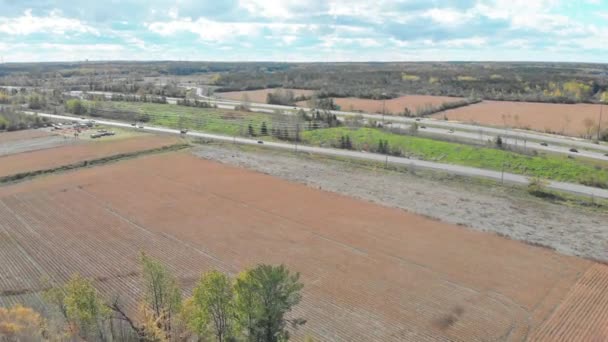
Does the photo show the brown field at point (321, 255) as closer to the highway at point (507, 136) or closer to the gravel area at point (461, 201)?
the gravel area at point (461, 201)

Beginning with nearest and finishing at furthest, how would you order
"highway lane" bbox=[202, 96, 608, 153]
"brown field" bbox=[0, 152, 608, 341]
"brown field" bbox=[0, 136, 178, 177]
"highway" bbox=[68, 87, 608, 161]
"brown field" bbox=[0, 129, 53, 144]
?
"brown field" bbox=[0, 152, 608, 341]
"brown field" bbox=[0, 136, 178, 177]
"highway" bbox=[68, 87, 608, 161]
"highway lane" bbox=[202, 96, 608, 153]
"brown field" bbox=[0, 129, 53, 144]

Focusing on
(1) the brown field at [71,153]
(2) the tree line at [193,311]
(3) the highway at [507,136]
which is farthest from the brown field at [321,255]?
(3) the highway at [507,136]

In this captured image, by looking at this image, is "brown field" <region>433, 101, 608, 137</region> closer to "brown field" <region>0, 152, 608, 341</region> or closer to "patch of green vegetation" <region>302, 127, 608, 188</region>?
"patch of green vegetation" <region>302, 127, 608, 188</region>

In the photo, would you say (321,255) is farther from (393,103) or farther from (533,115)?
(393,103)

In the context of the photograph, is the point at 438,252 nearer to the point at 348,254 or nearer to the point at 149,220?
the point at 348,254

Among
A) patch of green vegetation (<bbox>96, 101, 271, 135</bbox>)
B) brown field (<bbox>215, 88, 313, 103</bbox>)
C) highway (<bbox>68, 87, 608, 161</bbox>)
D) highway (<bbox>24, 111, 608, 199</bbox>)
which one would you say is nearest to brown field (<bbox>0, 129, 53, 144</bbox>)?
highway (<bbox>24, 111, 608, 199</bbox>)

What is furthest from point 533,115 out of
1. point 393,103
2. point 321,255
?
point 321,255
